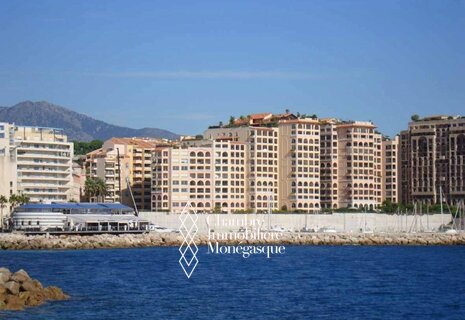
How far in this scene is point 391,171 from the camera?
586 feet

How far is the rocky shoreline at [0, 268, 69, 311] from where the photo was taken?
154ft

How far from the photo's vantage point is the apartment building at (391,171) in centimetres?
17850

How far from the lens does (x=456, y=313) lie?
49.0m

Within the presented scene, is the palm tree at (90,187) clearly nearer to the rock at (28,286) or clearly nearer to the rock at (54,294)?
the rock at (54,294)

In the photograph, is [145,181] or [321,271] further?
[145,181]

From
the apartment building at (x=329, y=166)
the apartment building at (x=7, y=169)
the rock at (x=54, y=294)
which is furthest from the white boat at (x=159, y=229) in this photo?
the rock at (x=54, y=294)

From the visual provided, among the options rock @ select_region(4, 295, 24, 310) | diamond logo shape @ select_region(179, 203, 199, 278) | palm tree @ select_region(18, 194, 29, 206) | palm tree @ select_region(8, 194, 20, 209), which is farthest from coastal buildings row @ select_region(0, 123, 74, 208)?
rock @ select_region(4, 295, 24, 310)

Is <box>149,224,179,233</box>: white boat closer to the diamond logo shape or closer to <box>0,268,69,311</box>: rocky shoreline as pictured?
the diamond logo shape

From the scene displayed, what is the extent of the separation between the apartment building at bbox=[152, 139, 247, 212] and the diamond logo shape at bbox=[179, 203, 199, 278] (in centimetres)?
306

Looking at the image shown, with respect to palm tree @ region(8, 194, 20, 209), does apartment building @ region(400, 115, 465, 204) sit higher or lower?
higher

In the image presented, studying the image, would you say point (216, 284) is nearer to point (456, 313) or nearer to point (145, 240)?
point (456, 313)

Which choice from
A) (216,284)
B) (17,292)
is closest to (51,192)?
(216,284)

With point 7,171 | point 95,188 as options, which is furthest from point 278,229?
point 7,171

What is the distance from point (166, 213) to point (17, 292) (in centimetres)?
8967
